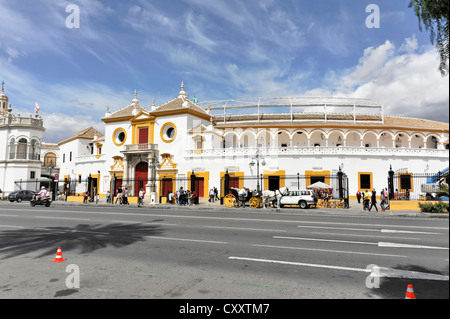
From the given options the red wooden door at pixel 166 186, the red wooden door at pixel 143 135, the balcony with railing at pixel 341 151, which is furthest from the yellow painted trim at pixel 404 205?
the red wooden door at pixel 143 135

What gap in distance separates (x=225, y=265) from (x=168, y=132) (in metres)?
32.5

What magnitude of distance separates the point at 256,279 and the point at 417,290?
2.38 m

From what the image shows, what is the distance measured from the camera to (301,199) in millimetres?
22359

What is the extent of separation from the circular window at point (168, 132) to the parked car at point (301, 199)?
17.9 meters

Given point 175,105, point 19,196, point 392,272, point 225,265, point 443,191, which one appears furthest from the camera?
point 175,105

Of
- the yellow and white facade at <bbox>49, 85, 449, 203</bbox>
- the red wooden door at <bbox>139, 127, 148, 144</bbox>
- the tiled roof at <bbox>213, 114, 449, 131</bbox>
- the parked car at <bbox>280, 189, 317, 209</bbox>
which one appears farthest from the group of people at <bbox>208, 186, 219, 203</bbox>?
the red wooden door at <bbox>139, 127, 148, 144</bbox>

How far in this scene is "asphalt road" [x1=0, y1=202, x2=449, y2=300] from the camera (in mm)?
4418

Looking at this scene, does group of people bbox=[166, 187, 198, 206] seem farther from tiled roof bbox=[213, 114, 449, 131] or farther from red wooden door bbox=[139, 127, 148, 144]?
red wooden door bbox=[139, 127, 148, 144]

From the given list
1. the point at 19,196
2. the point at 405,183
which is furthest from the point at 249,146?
the point at 19,196

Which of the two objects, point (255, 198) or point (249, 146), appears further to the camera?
point (249, 146)

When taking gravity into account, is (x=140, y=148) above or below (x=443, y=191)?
above

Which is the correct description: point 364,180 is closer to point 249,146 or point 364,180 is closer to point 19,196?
point 249,146

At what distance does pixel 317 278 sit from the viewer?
500 centimetres
